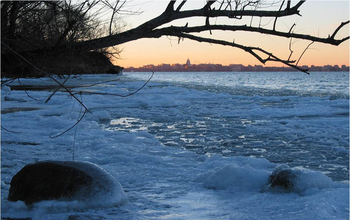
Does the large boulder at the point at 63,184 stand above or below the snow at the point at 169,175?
above

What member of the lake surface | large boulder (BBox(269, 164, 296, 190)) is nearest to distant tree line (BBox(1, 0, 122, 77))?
large boulder (BBox(269, 164, 296, 190))

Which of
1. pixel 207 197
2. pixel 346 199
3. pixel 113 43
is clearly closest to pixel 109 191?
pixel 207 197

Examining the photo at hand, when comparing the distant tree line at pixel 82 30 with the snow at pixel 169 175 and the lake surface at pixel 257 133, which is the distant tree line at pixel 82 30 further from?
the lake surface at pixel 257 133

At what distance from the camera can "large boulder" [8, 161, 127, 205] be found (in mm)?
3867

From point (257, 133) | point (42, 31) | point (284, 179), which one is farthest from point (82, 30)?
point (257, 133)

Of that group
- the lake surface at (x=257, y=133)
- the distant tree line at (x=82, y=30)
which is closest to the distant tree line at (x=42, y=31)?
the distant tree line at (x=82, y=30)

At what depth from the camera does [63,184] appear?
12.9ft

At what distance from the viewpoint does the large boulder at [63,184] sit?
3867 mm

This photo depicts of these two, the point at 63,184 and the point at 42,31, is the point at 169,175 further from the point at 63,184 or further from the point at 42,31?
the point at 42,31

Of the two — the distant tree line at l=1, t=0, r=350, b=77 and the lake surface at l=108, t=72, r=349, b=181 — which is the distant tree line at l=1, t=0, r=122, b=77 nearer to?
the distant tree line at l=1, t=0, r=350, b=77

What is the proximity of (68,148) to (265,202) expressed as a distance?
3.88m

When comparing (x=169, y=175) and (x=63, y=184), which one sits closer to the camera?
(x=63, y=184)

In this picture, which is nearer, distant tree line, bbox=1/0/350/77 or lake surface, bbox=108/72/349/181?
Answer: distant tree line, bbox=1/0/350/77

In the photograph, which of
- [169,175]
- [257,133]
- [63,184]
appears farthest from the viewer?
[257,133]
